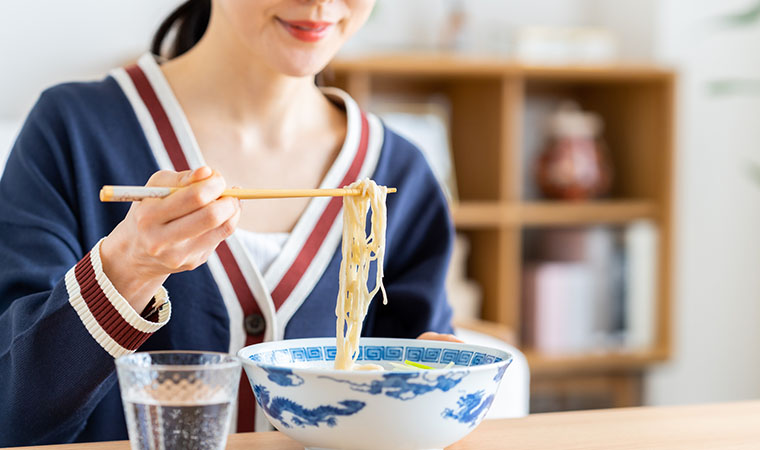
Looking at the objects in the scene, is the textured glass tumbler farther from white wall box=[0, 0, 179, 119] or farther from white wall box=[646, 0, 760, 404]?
white wall box=[646, 0, 760, 404]

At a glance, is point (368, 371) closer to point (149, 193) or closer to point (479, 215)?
point (149, 193)

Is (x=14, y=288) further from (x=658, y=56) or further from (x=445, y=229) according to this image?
(x=658, y=56)

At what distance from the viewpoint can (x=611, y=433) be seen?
84 cm

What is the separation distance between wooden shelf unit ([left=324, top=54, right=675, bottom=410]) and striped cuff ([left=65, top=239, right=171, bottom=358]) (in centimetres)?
165

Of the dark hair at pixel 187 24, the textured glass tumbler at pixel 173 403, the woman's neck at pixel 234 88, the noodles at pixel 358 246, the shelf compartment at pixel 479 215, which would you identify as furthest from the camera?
the shelf compartment at pixel 479 215

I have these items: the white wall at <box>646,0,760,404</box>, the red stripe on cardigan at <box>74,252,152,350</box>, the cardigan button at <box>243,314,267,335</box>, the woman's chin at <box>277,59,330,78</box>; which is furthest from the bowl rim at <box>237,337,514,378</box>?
the white wall at <box>646,0,760,404</box>

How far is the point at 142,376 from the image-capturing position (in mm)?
621

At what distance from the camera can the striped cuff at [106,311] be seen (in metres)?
0.78

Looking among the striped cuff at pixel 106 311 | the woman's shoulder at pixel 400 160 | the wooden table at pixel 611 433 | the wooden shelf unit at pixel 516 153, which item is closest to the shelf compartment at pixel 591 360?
the wooden shelf unit at pixel 516 153

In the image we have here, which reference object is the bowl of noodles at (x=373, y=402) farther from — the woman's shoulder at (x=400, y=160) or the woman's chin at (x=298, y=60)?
the woman's shoulder at (x=400, y=160)

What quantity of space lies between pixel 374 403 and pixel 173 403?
0.14 metres

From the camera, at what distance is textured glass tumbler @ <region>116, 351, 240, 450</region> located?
618 mm

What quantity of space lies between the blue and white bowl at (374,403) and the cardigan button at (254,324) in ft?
1.10

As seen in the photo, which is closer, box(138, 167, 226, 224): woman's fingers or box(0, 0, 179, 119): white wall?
box(138, 167, 226, 224): woman's fingers
